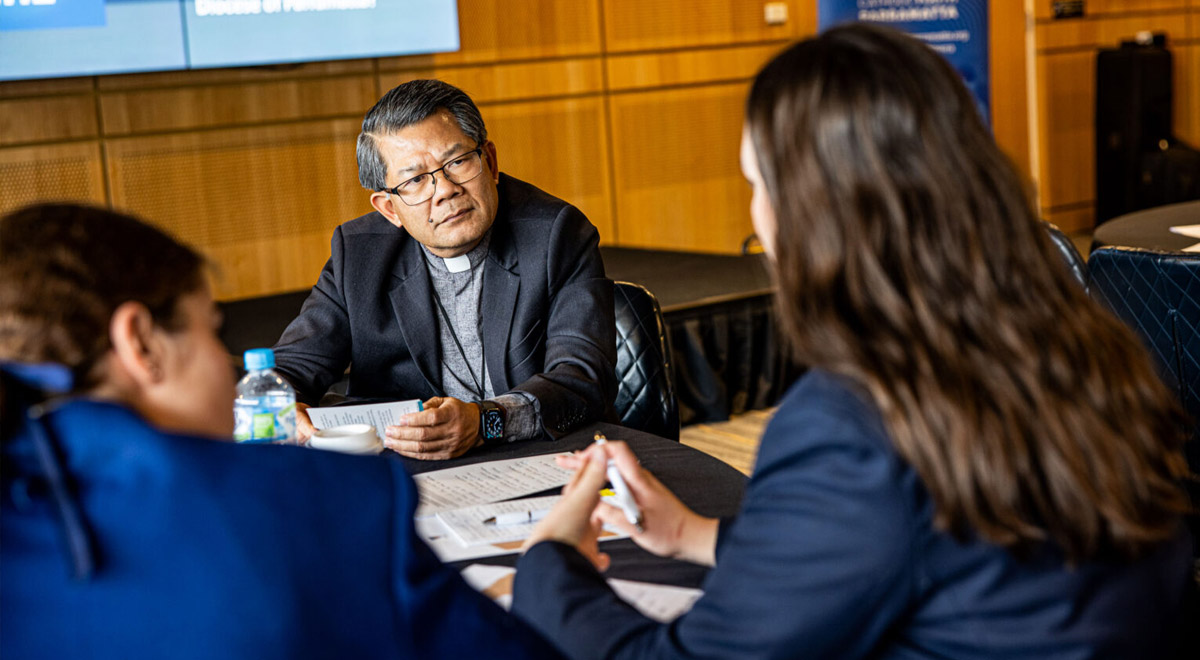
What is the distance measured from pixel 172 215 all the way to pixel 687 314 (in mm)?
2643

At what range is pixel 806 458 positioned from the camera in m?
0.92

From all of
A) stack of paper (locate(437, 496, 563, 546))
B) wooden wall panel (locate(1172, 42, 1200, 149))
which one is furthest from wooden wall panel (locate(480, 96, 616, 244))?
wooden wall panel (locate(1172, 42, 1200, 149))

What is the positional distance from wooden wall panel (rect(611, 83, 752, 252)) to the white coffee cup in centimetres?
519

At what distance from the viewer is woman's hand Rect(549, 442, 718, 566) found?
1.31 metres

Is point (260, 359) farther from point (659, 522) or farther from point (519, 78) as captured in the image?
point (519, 78)

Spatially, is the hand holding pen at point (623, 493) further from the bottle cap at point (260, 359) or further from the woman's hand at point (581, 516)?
the bottle cap at point (260, 359)

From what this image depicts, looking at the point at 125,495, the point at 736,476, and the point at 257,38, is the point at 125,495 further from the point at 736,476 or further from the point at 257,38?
the point at 257,38

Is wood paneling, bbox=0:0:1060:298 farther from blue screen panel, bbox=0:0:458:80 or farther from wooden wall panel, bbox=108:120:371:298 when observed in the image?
blue screen panel, bbox=0:0:458:80

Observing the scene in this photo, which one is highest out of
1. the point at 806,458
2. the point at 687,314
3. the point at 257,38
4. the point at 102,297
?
the point at 257,38

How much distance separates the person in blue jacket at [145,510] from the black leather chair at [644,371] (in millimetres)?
1571

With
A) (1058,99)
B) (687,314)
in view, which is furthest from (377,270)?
(1058,99)

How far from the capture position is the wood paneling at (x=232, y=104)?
211 inches

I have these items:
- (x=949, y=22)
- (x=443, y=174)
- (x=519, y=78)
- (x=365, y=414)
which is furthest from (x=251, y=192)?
(x=365, y=414)

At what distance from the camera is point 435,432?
1854 millimetres
